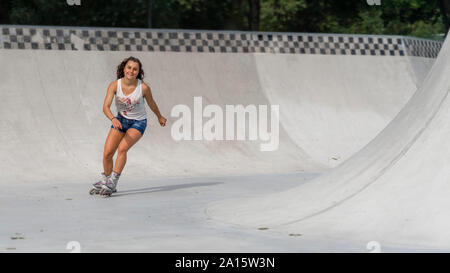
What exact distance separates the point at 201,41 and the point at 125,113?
6852 millimetres

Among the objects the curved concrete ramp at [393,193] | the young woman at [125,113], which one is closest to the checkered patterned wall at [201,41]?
the young woman at [125,113]

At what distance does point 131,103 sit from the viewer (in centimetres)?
1093

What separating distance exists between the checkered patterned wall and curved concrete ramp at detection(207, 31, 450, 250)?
8728mm

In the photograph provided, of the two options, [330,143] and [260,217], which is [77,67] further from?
[260,217]

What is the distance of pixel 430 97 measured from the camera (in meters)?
7.87

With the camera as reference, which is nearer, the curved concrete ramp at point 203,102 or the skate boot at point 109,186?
the skate boot at point 109,186

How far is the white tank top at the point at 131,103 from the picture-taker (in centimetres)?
1091

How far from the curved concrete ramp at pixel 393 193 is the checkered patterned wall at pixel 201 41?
28.6 ft

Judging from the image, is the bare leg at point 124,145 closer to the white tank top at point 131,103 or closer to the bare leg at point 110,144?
the bare leg at point 110,144

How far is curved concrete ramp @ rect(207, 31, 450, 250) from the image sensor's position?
6964 mm

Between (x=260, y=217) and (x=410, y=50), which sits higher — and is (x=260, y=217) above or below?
below

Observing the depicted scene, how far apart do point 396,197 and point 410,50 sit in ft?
44.1

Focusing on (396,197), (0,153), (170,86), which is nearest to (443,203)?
(396,197)

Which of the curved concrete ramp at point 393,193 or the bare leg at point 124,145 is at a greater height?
the bare leg at point 124,145
